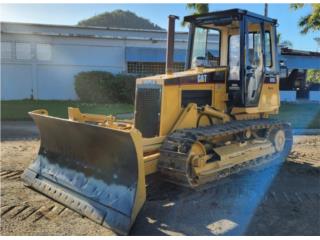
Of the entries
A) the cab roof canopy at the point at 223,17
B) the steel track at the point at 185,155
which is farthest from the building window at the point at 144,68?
the steel track at the point at 185,155

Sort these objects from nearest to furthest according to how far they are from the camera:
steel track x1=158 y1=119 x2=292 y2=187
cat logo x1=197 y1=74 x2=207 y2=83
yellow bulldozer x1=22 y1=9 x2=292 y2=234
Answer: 1. yellow bulldozer x1=22 y1=9 x2=292 y2=234
2. steel track x1=158 y1=119 x2=292 y2=187
3. cat logo x1=197 y1=74 x2=207 y2=83

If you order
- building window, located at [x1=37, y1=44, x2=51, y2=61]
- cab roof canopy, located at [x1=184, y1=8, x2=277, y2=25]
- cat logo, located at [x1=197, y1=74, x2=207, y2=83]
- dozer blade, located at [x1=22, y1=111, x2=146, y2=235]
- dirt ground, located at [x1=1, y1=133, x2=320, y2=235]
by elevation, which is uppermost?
building window, located at [x1=37, y1=44, x2=51, y2=61]

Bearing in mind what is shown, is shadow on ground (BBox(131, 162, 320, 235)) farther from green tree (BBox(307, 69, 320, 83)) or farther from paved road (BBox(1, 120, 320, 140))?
green tree (BBox(307, 69, 320, 83))

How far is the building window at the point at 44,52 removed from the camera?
2450 centimetres

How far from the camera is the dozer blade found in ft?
16.5

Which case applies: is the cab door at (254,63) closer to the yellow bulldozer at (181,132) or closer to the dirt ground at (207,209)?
the yellow bulldozer at (181,132)

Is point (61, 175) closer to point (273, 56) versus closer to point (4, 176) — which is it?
point (4, 176)

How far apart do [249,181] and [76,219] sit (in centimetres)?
318

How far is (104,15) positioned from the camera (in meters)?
65.8

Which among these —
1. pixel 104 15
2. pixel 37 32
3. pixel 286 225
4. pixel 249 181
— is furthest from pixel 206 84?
pixel 104 15

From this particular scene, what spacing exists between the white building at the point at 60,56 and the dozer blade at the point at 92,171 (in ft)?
60.5

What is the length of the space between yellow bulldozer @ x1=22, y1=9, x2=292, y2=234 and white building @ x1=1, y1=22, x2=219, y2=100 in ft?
57.4

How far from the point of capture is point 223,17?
7277 mm

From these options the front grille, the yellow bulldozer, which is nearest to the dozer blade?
the yellow bulldozer
